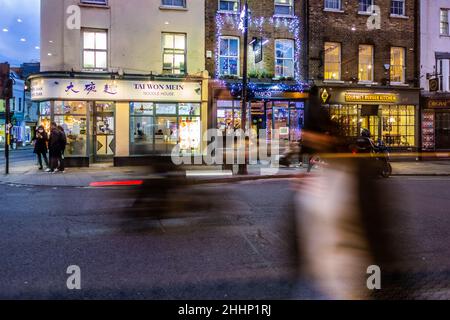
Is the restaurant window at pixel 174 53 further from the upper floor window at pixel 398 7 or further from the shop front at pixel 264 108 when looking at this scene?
the upper floor window at pixel 398 7

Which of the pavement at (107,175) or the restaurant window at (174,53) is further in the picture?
the restaurant window at (174,53)

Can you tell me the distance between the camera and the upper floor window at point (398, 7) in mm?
26750

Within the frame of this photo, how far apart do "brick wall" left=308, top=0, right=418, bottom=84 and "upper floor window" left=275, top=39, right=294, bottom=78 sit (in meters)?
0.99

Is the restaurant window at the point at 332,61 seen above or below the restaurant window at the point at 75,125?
above

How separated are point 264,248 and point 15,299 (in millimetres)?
3403

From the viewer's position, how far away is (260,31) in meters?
24.2

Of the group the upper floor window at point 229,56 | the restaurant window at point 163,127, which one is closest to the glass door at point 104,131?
the restaurant window at point 163,127

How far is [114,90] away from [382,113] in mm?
14399

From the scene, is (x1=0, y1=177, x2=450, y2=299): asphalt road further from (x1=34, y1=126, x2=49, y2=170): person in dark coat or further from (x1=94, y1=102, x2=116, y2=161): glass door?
Result: (x1=94, y1=102, x2=116, y2=161): glass door

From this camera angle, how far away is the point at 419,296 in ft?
15.9

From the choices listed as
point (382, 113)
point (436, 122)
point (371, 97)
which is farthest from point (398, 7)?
point (436, 122)

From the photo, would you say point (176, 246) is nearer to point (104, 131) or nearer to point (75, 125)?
point (75, 125)

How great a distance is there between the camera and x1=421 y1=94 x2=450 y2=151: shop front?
26.9m

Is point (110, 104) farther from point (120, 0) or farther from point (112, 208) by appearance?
point (112, 208)
